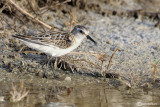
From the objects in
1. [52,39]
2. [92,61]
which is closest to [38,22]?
[52,39]

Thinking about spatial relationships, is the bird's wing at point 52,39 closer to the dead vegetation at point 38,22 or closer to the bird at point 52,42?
the bird at point 52,42

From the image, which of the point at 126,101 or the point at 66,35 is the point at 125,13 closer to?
→ the point at 66,35

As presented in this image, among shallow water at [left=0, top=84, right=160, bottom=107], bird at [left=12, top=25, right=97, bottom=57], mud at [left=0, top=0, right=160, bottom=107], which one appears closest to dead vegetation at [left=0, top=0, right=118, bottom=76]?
mud at [left=0, top=0, right=160, bottom=107]

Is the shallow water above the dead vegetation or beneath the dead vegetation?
beneath

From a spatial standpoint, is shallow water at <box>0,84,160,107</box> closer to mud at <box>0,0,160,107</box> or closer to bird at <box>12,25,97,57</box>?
mud at <box>0,0,160,107</box>

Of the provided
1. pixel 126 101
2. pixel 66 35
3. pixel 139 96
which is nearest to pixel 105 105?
pixel 126 101

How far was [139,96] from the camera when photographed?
532cm

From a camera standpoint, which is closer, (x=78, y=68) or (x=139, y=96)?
(x=139, y=96)

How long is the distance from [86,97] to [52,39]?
1.39 meters

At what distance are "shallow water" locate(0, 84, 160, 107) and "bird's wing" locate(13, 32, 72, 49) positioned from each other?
0.80 m

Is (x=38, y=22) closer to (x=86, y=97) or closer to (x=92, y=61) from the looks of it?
(x=92, y=61)

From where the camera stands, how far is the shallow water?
4730 millimetres

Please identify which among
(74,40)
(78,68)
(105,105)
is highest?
(74,40)

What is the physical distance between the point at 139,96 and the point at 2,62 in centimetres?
254
